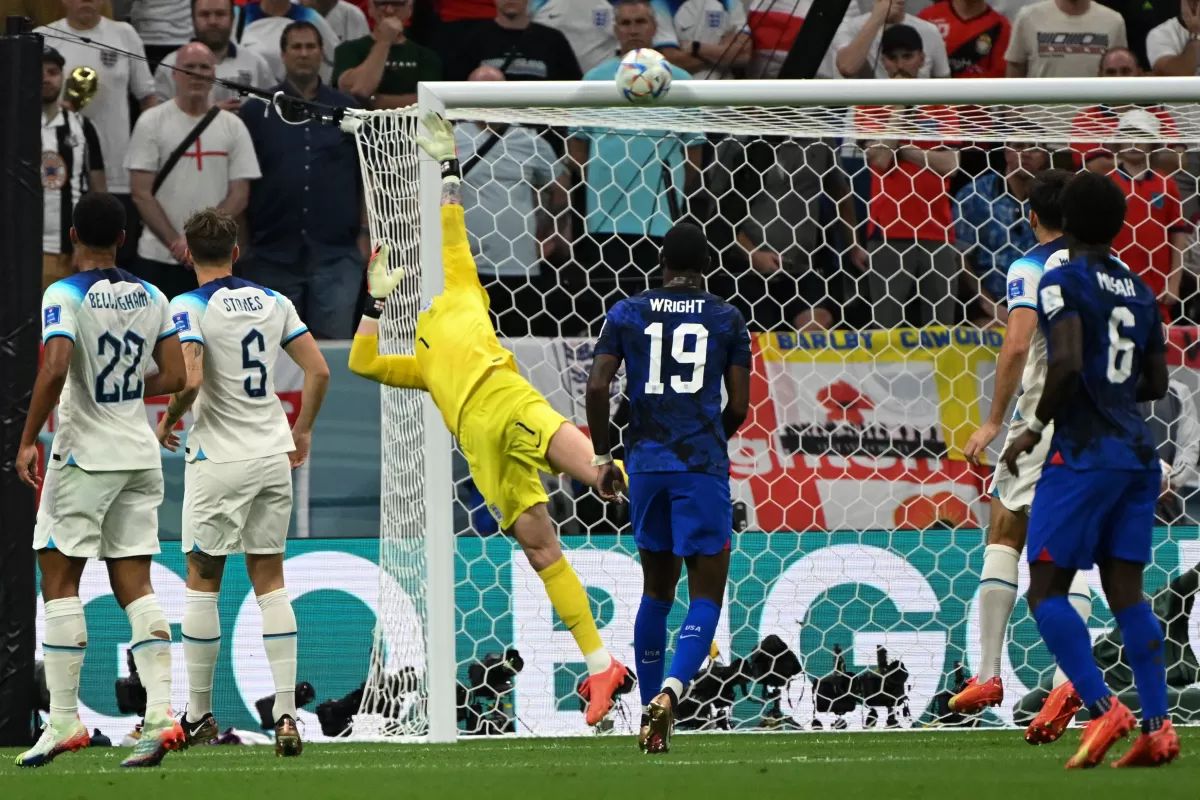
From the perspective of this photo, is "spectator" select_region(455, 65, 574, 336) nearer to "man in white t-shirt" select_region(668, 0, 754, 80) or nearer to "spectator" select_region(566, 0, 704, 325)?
"spectator" select_region(566, 0, 704, 325)

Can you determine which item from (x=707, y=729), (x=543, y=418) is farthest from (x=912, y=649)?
(x=543, y=418)

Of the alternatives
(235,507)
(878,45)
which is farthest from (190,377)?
(878,45)

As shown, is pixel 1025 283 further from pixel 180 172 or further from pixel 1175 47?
pixel 180 172

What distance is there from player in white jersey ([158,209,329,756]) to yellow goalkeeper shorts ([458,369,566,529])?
717mm

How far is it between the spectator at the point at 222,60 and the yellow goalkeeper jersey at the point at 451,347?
4156 mm

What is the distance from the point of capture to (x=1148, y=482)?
4840mm

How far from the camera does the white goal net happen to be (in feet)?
23.8

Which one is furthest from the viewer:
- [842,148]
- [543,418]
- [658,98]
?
[842,148]

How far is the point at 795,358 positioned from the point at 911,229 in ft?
3.96

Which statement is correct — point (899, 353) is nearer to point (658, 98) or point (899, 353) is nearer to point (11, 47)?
point (658, 98)

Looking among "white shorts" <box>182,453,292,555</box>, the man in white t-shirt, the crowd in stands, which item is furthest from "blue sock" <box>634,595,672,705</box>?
the man in white t-shirt

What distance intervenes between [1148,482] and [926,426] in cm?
351

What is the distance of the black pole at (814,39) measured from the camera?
34.0 ft

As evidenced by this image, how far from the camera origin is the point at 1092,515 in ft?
15.7
